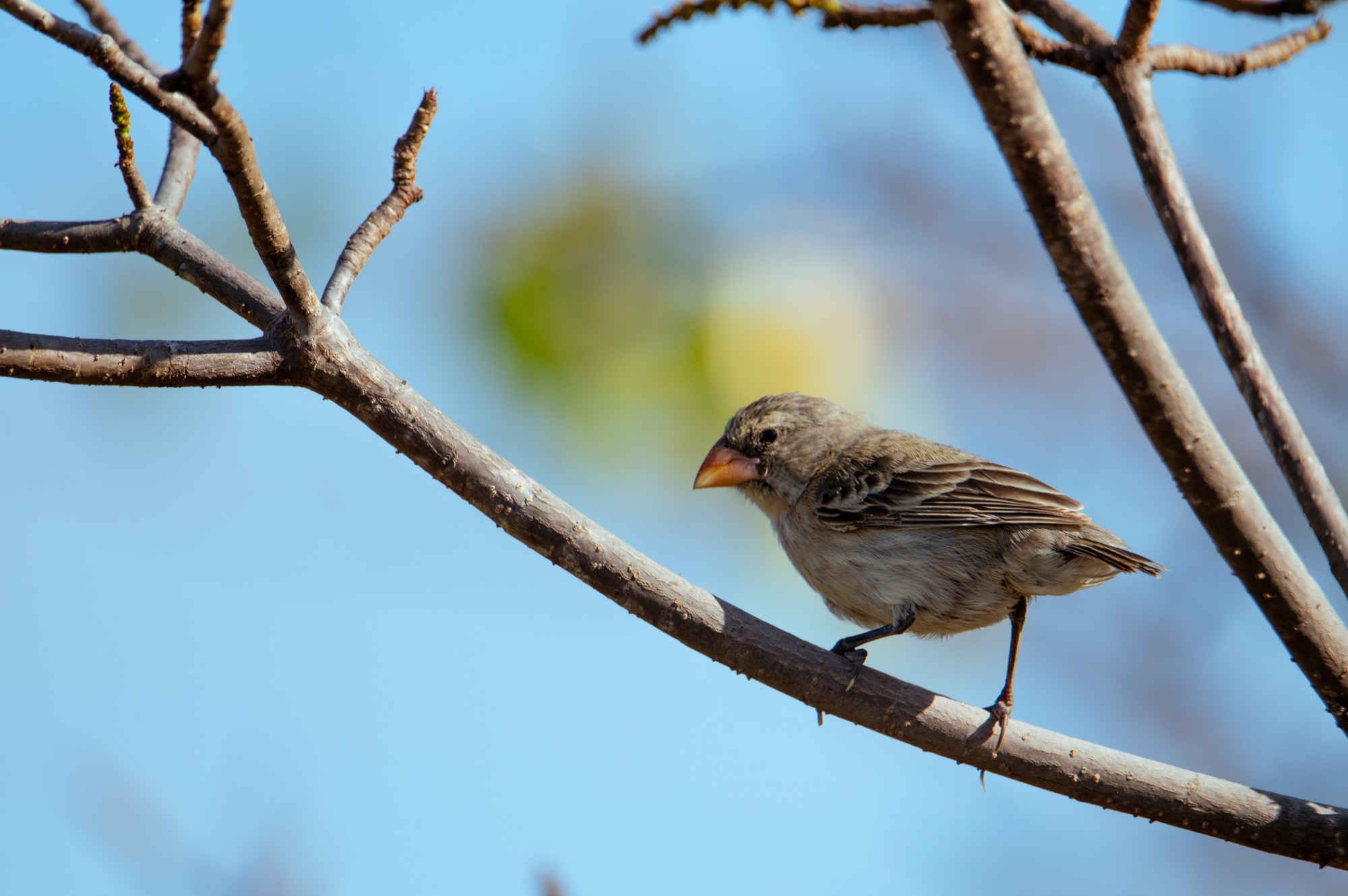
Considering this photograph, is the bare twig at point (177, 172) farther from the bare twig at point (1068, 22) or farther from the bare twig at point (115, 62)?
the bare twig at point (1068, 22)

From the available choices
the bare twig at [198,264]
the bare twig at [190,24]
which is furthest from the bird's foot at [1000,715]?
the bare twig at [190,24]

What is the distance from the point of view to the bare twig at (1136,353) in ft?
6.03

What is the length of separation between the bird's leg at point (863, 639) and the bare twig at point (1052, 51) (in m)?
1.79

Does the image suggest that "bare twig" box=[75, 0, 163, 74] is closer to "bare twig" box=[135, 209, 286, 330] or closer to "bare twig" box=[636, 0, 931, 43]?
"bare twig" box=[135, 209, 286, 330]

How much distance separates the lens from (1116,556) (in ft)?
13.1

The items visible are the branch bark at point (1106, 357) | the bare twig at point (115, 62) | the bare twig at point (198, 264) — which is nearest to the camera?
the branch bark at point (1106, 357)

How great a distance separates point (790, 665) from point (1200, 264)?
61.7 inches

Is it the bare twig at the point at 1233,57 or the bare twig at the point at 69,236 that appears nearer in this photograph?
the bare twig at the point at 1233,57

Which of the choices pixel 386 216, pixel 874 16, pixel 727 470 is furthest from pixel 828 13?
pixel 727 470

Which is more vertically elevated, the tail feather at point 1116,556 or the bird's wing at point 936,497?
the bird's wing at point 936,497

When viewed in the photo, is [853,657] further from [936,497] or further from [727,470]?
[727,470]

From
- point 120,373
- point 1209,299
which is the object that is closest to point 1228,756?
point 1209,299

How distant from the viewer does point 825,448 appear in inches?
210

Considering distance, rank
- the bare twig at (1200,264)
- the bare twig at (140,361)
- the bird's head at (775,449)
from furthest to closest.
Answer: the bird's head at (775,449) → the bare twig at (140,361) → the bare twig at (1200,264)
